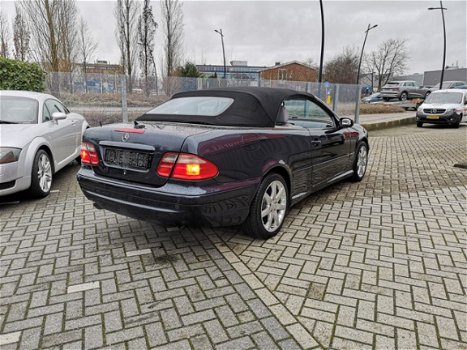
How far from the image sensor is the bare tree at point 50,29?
18.9m

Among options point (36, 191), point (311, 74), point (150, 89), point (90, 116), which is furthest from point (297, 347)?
point (311, 74)

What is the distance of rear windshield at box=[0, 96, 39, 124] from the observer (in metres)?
5.40

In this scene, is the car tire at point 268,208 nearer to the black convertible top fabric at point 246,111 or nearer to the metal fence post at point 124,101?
the black convertible top fabric at point 246,111

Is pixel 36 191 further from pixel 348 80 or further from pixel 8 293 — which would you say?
pixel 348 80

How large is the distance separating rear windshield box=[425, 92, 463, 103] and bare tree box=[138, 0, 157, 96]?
67.2 feet

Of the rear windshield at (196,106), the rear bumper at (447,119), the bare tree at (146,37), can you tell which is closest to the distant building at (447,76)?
the bare tree at (146,37)

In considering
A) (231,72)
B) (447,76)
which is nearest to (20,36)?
(231,72)

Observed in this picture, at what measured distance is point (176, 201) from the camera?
2.96 meters

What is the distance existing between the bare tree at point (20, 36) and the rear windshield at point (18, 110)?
17915 millimetres

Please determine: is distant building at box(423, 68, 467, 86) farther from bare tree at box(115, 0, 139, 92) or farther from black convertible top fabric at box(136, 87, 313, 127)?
black convertible top fabric at box(136, 87, 313, 127)

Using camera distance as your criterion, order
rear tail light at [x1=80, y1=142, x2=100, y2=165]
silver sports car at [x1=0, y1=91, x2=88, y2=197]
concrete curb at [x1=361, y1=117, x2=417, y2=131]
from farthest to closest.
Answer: concrete curb at [x1=361, y1=117, x2=417, y2=131] < silver sports car at [x1=0, y1=91, x2=88, y2=197] < rear tail light at [x1=80, y1=142, x2=100, y2=165]

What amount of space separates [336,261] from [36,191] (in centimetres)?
398

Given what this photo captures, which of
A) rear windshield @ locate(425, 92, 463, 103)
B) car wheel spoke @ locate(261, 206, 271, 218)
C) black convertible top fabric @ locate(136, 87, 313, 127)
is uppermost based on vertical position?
rear windshield @ locate(425, 92, 463, 103)

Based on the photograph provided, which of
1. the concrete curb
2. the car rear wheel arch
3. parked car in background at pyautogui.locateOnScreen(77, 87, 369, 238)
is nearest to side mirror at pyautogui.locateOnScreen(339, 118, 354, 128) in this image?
parked car in background at pyautogui.locateOnScreen(77, 87, 369, 238)
